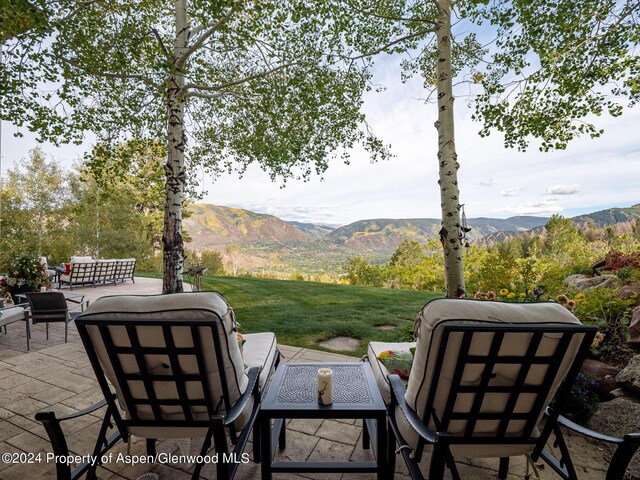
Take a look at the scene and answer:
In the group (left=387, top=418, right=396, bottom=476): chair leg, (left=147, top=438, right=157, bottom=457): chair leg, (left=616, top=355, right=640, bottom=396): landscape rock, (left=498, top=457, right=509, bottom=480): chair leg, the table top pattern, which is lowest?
(left=498, top=457, right=509, bottom=480): chair leg

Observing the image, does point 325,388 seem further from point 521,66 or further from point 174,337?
point 521,66

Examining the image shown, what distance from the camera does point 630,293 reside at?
3.04 metres

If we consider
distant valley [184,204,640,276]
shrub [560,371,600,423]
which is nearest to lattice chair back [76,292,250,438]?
shrub [560,371,600,423]

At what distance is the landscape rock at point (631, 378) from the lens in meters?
2.04

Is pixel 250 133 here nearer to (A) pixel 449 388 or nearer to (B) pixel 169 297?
(B) pixel 169 297

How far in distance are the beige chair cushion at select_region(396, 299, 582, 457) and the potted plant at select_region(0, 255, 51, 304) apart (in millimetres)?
7363

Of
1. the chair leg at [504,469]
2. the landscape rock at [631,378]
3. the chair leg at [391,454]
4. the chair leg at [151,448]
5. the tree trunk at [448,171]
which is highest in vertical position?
the tree trunk at [448,171]

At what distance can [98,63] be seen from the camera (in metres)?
4.62

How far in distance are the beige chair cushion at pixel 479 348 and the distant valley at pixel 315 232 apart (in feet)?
122

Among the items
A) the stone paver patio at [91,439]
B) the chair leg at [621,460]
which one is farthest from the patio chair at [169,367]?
the chair leg at [621,460]

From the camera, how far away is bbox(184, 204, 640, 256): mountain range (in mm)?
52213

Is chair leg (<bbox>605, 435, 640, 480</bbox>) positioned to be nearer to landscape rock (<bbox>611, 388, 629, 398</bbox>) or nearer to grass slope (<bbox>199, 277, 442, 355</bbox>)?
landscape rock (<bbox>611, 388, 629, 398</bbox>)

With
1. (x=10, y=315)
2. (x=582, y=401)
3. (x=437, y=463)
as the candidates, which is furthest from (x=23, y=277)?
(x=582, y=401)

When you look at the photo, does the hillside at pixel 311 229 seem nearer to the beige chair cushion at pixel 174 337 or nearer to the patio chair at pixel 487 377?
the beige chair cushion at pixel 174 337
